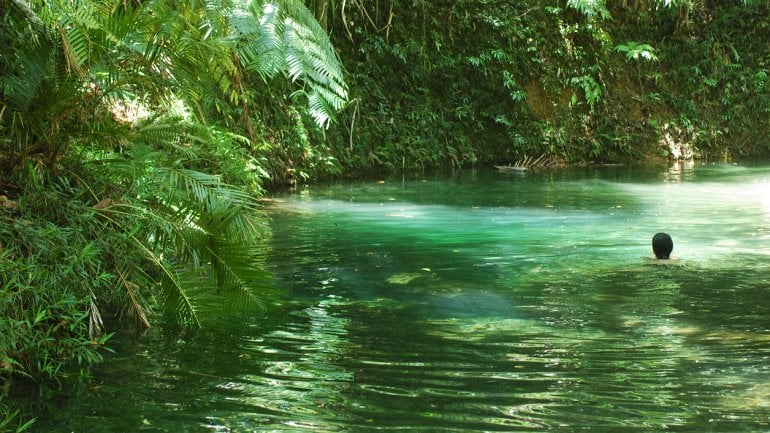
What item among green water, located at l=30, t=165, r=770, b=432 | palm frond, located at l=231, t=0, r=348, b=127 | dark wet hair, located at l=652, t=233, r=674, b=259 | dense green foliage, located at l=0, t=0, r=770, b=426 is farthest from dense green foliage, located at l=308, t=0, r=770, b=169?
palm frond, located at l=231, t=0, r=348, b=127

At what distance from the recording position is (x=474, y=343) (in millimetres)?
5105

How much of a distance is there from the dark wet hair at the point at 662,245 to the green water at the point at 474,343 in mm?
144

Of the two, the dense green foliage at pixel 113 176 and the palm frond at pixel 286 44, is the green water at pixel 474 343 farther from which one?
the palm frond at pixel 286 44

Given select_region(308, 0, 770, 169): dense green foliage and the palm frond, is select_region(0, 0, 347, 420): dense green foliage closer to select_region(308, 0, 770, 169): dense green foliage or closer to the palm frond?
the palm frond

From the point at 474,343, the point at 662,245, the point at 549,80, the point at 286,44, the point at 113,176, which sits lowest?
the point at 474,343

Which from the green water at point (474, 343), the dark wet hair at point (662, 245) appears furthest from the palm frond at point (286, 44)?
the dark wet hair at point (662, 245)

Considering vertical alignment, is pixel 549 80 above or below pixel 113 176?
above

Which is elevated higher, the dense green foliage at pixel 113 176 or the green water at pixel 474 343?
the dense green foliage at pixel 113 176

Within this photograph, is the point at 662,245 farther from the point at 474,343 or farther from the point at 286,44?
the point at 286,44

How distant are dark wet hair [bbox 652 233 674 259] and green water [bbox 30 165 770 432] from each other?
14 cm

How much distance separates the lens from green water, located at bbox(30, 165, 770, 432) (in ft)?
12.8

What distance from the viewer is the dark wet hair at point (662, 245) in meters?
7.27

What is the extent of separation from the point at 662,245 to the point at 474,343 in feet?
9.52

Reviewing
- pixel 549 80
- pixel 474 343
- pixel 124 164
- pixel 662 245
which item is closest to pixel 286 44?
pixel 124 164
